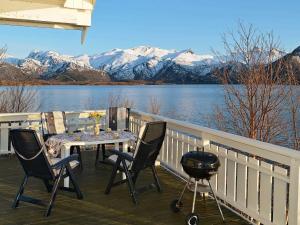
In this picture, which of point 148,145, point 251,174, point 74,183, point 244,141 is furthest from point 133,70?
point 251,174

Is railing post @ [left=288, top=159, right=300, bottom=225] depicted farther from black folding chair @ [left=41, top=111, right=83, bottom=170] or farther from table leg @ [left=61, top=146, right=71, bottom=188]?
black folding chair @ [left=41, top=111, right=83, bottom=170]

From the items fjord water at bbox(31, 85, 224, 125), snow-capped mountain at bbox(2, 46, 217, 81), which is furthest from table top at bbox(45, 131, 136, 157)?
snow-capped mountain at bbox(2, 46, 217, 81)

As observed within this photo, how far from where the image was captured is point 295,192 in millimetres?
2951

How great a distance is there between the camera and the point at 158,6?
2978cm

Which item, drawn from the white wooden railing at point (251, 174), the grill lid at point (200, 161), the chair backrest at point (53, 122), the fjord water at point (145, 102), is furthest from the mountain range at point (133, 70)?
the grill lid at point (200, 161)

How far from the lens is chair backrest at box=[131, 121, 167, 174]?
4.39 meters

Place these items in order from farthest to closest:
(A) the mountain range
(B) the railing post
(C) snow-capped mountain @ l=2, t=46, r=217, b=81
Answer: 1. (C) snow-capped mountain @ l=2, t=46, r=217, b=81
2. (A) the mountain range
3. (B) the railing post

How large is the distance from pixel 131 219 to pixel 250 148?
1.39 m

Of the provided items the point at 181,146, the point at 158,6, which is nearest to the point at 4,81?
the point at 181,146

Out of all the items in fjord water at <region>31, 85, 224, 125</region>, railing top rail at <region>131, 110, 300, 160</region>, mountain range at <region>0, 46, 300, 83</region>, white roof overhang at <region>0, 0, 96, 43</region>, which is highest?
mountain range at <region>0, 46, 300, 83</region>

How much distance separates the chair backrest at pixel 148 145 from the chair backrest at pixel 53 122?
7.11 ft

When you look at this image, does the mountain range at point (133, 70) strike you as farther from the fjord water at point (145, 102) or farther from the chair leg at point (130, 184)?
the chair leg at point (130, 184)

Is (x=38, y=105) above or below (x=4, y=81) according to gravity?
below

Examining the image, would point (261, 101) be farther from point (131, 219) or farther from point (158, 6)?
point (158, 6)
